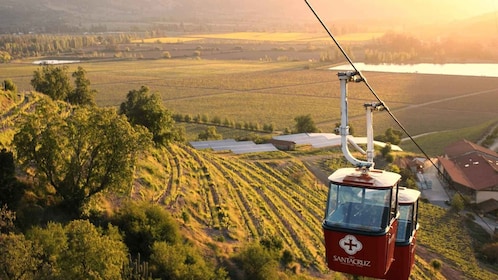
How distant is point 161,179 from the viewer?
35375 mm

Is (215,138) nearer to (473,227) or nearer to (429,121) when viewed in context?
(473,227)

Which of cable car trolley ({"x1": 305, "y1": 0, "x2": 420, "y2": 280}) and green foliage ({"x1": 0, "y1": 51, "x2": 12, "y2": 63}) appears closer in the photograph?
cable car trolley ({"x1": 305, "y1": 0, "x2": 420, "y2": 280})

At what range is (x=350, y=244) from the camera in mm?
14289

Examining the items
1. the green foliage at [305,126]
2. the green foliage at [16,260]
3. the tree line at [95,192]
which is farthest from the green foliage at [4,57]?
the green foliage at [16,260]

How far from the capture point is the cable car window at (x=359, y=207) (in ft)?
46.3

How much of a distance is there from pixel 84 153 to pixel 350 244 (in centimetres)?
1610

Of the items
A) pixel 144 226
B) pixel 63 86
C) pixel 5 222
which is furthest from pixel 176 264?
pixel 63 86

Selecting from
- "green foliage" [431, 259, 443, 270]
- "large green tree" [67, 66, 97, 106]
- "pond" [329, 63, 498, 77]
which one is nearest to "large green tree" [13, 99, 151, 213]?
"green foliage" [431, 259, 443, 270]

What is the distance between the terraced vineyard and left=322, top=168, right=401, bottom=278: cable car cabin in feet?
48.1

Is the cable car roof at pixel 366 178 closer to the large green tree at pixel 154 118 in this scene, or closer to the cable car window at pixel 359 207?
the cable car window at pixel 359 207

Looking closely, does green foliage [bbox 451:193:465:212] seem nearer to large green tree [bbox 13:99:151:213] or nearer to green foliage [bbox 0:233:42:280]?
large green tree [bbox 13:99:151:213]

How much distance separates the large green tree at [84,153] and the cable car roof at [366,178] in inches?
546

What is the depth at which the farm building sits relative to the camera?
49.3m

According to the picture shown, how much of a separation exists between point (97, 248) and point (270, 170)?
103 feet
